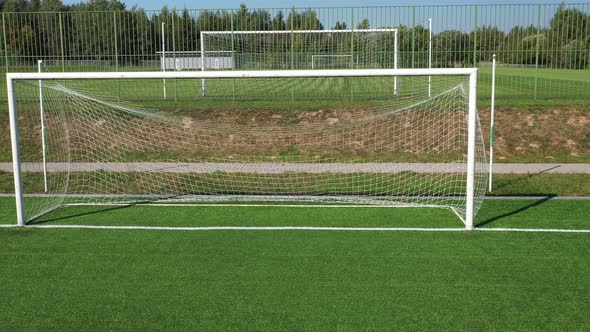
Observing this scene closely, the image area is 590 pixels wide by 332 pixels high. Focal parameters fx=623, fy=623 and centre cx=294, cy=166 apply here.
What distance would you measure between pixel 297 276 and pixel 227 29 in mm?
13142

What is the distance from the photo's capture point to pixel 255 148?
1421 centimetres

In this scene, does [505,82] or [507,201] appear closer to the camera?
[507,201]

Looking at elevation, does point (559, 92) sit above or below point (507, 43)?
below

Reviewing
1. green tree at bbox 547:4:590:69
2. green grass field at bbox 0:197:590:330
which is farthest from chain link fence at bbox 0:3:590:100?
green grass field at bbox 0:197:590:330

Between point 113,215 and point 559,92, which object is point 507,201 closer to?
point 113,215

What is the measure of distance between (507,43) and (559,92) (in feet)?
6.59

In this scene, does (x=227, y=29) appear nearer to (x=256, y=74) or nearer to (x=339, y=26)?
(x=339, y=26)

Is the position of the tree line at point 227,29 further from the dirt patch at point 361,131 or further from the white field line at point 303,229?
the white field line at point 303,229

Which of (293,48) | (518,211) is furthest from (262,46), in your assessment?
(518,211)

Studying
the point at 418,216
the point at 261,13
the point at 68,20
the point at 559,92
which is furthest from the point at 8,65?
A: the point at 559,92

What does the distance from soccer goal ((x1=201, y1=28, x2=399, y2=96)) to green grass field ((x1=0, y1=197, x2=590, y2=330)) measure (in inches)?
372

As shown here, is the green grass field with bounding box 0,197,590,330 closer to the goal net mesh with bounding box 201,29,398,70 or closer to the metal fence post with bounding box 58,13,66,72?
the goal net mesh with bounding box 201,29,398,70

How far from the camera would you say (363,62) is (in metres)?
17.8

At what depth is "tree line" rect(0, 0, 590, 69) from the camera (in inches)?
694
